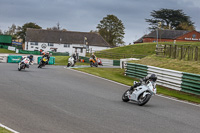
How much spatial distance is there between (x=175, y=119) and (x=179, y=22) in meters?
106

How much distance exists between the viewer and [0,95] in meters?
11.7

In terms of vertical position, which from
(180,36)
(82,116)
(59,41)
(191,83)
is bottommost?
(82,116)

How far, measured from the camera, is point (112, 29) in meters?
110

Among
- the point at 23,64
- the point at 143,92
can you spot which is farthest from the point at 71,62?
the point at 143,92

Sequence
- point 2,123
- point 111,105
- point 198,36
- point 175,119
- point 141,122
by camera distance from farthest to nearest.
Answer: point 198,36, point 111,105, point 175,119, point 141,122, point 2,123

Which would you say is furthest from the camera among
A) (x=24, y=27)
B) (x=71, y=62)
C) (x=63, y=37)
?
(x=24, y=27)

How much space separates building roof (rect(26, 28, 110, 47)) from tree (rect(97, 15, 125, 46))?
487 centimetres

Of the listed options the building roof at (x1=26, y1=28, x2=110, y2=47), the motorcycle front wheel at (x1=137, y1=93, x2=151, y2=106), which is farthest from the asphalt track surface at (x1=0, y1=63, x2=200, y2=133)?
the building roof at (x1=26, y1=28, x2=110, y2=47)

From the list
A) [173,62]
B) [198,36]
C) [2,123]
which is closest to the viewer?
[2,123]

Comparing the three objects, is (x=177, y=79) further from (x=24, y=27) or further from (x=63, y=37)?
(x=24, y=27)

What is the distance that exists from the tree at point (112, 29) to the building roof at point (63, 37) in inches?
192

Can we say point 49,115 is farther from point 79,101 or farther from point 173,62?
point 173,62

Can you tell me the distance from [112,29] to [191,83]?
94.1 metres

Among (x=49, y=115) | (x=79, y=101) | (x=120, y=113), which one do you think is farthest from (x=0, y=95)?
(x=120, y=113)
